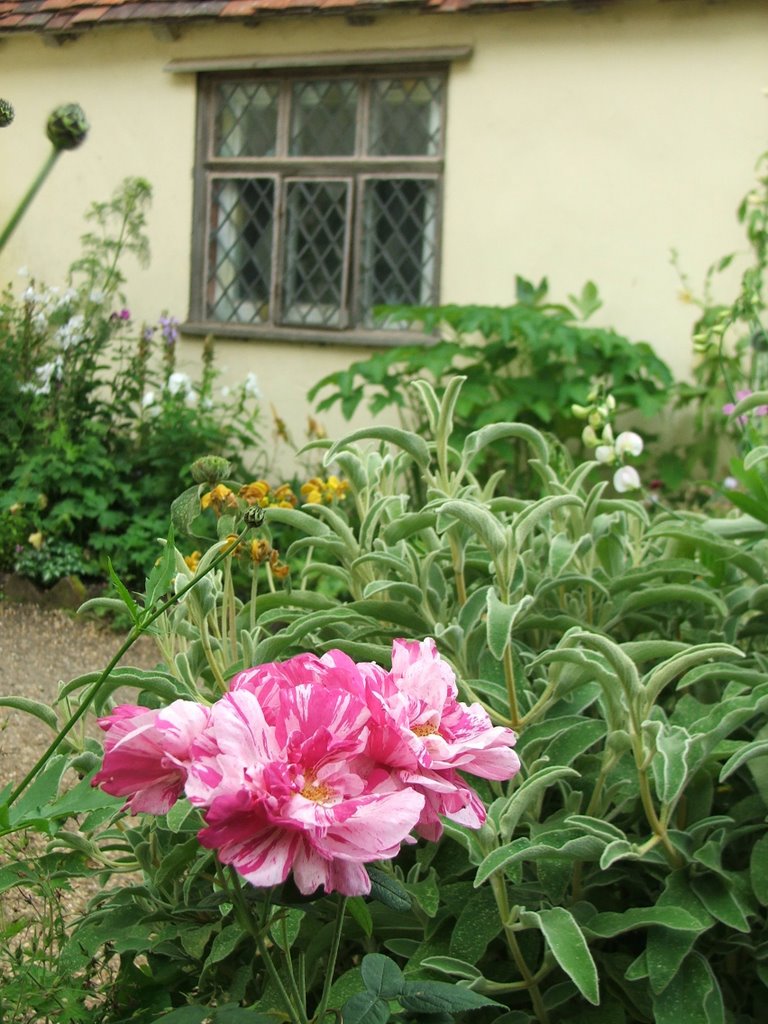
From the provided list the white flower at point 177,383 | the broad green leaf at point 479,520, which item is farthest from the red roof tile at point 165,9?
the broad green leaf at point 479,520

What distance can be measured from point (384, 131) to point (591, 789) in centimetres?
653

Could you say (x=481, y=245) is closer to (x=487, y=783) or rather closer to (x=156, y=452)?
(x=156, y=452)

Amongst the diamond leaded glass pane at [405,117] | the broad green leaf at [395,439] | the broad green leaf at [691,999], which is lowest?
the broad green leaf at [691,999]

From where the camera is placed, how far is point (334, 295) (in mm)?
8086

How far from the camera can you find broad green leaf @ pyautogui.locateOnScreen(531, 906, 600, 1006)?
1.45m

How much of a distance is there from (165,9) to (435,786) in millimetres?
7887

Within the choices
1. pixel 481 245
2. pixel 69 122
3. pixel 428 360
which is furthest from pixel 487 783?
pixel 481 245

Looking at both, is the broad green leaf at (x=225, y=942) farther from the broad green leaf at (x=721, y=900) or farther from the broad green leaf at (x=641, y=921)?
the broad green leaf at (x=721, y=900)

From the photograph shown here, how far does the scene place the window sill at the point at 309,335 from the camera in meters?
7.70

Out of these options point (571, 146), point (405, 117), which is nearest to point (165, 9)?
point (405, 117)

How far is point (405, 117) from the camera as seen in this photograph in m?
7.77

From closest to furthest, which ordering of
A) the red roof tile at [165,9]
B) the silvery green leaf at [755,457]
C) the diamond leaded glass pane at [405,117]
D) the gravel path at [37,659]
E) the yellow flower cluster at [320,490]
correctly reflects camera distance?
the silvery green leaf at [755,457], the yellow flower cluster at [320,490], the gravel path at [37,659], the red roof tile at [165,9], the diamond leaded glass pane at [405,117]

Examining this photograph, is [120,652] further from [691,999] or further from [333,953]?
[691,999]

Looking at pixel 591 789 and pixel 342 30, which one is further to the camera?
pixel 342 30
